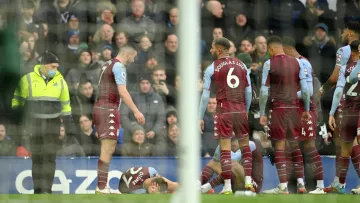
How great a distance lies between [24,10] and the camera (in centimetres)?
771

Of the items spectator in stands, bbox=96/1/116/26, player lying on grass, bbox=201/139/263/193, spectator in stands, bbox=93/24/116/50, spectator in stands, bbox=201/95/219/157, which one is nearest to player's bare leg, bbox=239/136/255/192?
player lying on grass, bbox=201/139/263/193

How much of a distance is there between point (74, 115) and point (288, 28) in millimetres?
2122

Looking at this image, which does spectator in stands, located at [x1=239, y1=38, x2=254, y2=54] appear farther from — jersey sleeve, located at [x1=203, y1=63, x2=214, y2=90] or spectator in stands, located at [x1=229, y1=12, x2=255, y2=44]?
jersey sleeve, located at [x1=203, y1=63, x2=214, y2=90]

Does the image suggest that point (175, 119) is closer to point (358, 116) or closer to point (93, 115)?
point (93, 115)

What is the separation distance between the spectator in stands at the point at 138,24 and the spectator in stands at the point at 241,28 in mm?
824

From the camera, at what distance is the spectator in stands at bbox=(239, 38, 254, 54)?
362 inches

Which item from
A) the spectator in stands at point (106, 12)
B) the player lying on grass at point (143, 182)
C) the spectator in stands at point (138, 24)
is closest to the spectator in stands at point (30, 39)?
the spectator in stands at point (106, 12)

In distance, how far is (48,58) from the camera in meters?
8.87

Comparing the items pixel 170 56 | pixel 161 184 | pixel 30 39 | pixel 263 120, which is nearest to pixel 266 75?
pixel 263 120

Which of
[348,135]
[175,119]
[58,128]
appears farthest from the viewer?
[348,135]

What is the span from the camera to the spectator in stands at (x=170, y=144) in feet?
29.5

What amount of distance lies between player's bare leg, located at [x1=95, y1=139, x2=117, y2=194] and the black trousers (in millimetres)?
437

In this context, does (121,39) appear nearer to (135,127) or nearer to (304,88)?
(135,127)

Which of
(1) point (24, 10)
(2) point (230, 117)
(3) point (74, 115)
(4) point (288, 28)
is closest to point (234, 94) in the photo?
(2) point (230, 117)
